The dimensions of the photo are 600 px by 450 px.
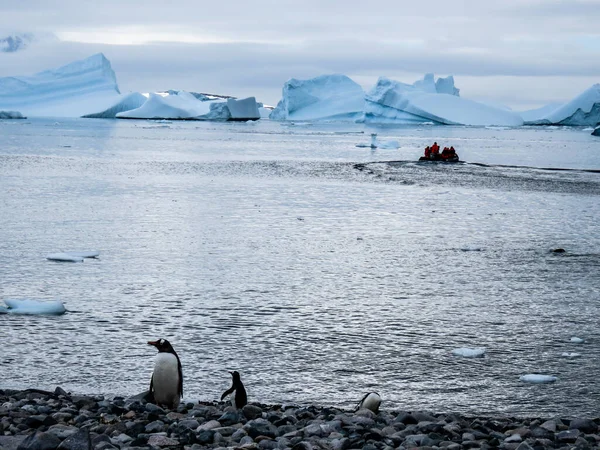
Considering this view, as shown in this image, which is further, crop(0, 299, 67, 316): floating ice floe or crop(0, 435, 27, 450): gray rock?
crop(0, 299, 67, 316): floating ice floe

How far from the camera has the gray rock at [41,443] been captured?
3199 mm

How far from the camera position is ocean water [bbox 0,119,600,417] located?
214 inches

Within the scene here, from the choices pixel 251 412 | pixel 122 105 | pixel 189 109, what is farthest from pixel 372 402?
pixel 189 109

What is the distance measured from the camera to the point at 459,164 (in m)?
27.2

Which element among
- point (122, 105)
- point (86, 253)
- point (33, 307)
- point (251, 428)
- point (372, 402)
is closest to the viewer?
point (251, 428)

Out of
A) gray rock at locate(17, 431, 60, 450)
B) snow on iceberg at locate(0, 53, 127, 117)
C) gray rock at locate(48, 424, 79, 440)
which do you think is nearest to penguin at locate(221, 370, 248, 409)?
gray rock at locate(48, 424, 79, 440)

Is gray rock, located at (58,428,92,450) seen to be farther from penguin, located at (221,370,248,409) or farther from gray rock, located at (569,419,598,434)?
gray rock, located at (569,419,598,434)

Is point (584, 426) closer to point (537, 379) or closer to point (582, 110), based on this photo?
point (537, 379)

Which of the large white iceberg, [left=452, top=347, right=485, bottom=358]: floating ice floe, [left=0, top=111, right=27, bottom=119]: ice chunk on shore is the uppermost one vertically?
the large white iceberg

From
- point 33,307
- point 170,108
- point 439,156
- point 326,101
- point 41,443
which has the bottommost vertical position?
point 33,307

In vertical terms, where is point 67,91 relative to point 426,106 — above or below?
above

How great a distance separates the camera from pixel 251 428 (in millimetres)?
3910

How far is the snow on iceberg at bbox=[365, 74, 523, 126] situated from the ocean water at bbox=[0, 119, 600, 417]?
53.4m

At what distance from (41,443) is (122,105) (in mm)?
85053
